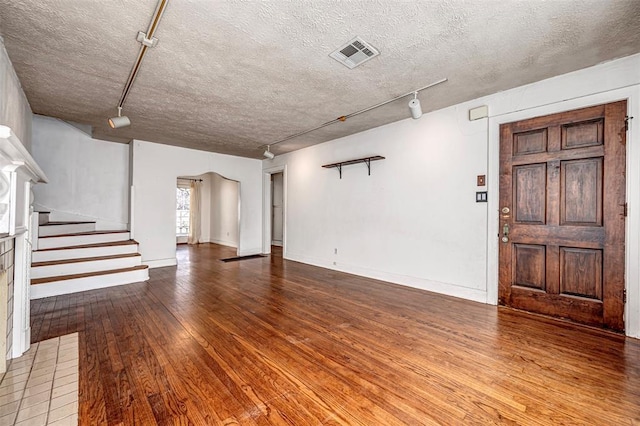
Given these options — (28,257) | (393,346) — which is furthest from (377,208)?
(28,257)

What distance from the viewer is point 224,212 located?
29.7 ft

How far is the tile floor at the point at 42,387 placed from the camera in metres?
1.54

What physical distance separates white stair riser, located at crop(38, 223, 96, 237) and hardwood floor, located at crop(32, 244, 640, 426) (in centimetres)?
151

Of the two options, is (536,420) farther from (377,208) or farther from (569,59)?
(377,208)

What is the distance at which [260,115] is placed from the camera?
4.05 m

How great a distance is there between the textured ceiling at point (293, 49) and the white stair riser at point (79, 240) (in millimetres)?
1949

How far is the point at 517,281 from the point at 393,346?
6.22ft

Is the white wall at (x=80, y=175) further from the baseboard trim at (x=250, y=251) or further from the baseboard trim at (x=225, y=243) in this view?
the baseboard trim at (x=225, y=243)

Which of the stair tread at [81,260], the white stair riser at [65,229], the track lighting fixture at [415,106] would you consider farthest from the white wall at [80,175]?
the track lighting fixture at [415,106]

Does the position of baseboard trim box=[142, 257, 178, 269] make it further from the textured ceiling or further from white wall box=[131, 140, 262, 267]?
the textured ceiling

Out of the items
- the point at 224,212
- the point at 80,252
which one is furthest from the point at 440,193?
the point at 224,212

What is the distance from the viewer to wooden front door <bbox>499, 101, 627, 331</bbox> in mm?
2615

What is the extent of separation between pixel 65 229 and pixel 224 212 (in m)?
4.45

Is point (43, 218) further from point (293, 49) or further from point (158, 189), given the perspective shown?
point (293, 49)
